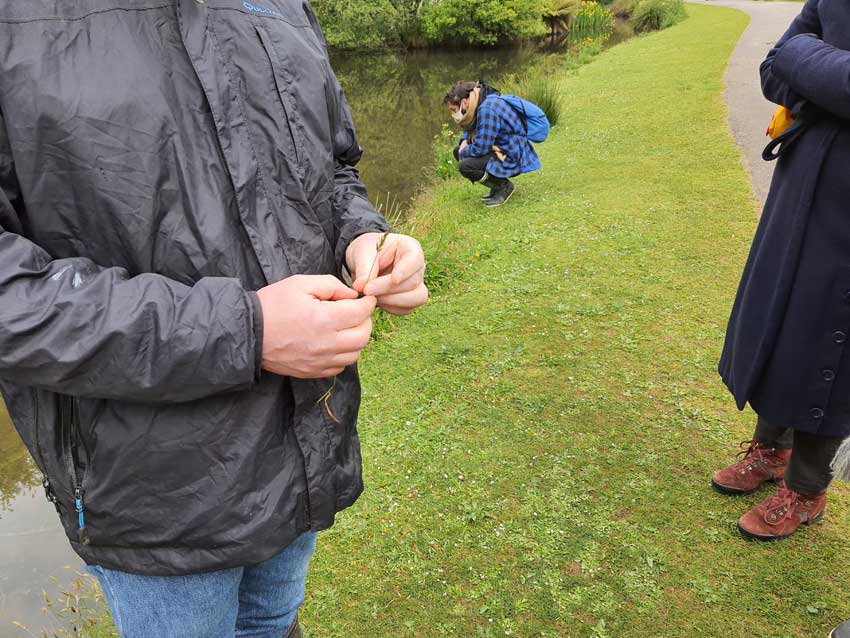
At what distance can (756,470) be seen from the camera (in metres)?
2.79

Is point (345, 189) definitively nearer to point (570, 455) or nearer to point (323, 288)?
point (323, 288)

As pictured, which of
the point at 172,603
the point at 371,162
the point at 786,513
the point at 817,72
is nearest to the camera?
the point at 172,603

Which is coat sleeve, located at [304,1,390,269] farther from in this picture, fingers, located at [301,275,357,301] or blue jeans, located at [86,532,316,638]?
blue jeans, located at [86,532,316,638]

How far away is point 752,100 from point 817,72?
8.66 meters

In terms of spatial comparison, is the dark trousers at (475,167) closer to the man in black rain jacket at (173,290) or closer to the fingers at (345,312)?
the man in black rain jacket at (173,290)

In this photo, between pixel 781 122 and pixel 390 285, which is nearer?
pixel 390 285

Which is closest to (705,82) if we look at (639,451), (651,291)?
(651,291)

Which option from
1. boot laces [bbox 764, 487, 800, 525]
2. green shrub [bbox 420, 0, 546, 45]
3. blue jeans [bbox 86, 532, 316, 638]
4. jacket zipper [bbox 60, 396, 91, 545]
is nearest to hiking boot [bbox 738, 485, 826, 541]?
boot laces [bbox 764, 487, 800, 525]

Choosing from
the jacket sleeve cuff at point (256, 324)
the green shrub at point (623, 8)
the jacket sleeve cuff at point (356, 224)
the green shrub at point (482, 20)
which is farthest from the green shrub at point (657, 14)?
the jacket sleeve cuff at point (256, 324)

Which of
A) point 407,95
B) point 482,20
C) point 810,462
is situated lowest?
point 407,95

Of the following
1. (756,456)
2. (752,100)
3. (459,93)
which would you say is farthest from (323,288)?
(752,100)

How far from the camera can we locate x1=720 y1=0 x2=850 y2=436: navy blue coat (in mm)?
2039

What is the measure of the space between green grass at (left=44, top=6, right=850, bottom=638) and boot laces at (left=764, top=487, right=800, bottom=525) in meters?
0.12

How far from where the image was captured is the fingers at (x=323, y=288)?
1163 millimetres
